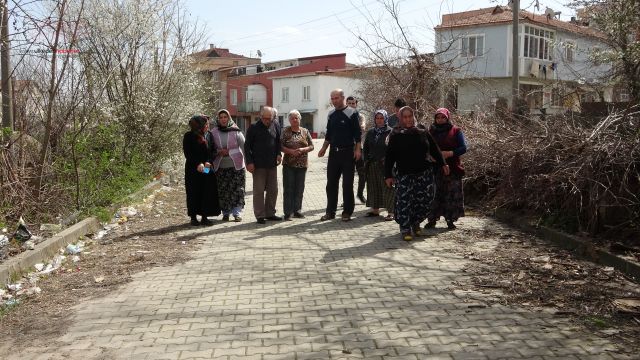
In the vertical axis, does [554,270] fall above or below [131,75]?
below

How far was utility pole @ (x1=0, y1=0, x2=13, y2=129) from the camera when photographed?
23.9 ft

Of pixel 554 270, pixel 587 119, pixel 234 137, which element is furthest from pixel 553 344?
pixel 234 137

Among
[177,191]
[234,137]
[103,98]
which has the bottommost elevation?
[177,191]

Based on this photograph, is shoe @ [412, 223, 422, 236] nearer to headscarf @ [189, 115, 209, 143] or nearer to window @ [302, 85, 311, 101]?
headscarf @ [189, 115, 209, 143]

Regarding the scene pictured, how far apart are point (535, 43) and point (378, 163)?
31.8 m

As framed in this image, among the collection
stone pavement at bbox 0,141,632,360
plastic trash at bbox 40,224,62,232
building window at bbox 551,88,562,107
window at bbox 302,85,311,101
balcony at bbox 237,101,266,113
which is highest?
window at bbox 302,85,311,101

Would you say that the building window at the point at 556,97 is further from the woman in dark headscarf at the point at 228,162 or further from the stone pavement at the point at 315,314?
the woman in dark headscarf at the point at 228,162

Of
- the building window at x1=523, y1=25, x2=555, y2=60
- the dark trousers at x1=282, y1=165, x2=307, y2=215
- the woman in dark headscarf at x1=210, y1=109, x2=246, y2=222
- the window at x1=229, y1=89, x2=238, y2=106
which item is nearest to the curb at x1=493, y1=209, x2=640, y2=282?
the dark trousers at x1=282, y1=165, x2=307, y2=215

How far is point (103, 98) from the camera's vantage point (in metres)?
14.3

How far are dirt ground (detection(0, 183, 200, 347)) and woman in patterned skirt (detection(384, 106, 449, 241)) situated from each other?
9.48ft

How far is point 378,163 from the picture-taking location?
9.70m

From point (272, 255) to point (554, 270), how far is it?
10.8ft

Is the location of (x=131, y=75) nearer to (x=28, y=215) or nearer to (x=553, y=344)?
(x=28, y=215)

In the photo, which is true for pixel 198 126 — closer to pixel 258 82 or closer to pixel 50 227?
pixel 50 227
